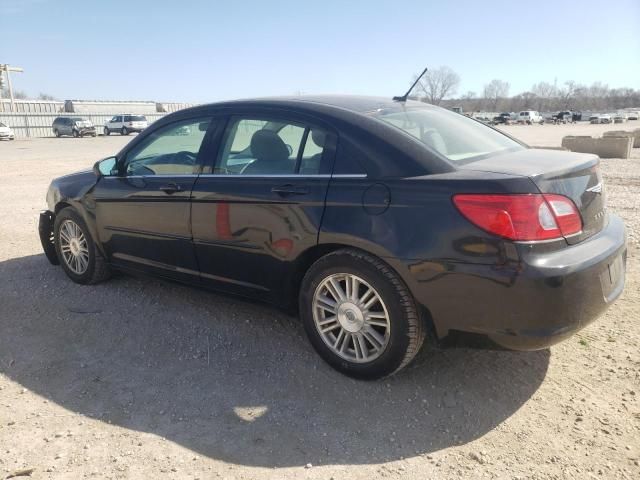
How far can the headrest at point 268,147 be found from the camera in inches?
134

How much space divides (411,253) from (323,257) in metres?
0.58

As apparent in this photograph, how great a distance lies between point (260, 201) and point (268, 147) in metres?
A: 0.41

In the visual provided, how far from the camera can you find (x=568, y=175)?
9.11ft

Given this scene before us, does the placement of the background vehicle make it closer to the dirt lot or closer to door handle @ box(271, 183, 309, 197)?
the dirt lot

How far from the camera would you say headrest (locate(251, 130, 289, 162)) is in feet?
11.2

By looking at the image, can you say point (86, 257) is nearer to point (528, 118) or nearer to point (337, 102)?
point (337, 102)

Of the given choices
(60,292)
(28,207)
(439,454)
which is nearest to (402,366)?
(439,454)

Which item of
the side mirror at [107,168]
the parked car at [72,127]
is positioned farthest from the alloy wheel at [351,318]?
the parked car at [72,127]

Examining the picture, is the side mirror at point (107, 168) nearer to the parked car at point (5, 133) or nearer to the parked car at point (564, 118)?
the parked car at point (5, 133)

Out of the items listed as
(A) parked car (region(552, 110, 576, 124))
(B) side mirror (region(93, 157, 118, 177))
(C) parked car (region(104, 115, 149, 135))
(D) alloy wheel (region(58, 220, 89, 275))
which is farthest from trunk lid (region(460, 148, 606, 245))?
(A) parked car (region(552, 110, 576, 124))

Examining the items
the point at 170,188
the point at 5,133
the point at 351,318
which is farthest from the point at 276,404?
the point at 5,133

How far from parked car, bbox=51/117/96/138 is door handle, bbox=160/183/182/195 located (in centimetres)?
4154

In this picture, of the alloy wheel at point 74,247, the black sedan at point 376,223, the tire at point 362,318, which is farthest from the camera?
the alloy wheel at point 74,247

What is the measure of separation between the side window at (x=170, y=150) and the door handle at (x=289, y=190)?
0.86m
